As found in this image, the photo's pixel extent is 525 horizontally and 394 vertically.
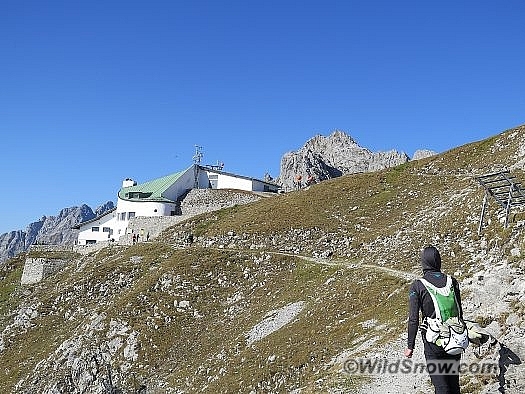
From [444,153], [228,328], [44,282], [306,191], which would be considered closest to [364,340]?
[228,328]

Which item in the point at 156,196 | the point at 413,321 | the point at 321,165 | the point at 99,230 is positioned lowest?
the point at 413,321

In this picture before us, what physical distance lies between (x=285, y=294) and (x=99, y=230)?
6494 centimetres

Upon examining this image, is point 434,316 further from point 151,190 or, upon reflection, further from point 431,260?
point 151,190

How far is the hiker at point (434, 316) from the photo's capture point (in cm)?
1024

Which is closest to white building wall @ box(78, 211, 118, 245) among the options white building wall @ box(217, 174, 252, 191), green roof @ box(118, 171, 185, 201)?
green roof @ box(118, 171, 185, 201)

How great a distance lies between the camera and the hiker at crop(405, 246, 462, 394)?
10.2 metres

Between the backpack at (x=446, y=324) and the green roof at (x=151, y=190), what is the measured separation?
282ft

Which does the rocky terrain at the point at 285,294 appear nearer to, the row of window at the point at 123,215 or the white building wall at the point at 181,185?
the row of window at the point at 123,215

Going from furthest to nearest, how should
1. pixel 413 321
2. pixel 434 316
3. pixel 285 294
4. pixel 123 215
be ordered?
pixel 123 215
pixel 285 294
pixel 413 321
pixel 434 316

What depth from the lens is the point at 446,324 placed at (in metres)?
10.2

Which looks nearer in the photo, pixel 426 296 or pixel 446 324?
pixel 446 324

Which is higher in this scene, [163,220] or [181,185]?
[181,185]

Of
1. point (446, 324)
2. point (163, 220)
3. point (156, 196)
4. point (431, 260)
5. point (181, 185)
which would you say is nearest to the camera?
point (446, 324)

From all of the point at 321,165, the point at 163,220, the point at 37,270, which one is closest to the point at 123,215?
the point at 163,220
